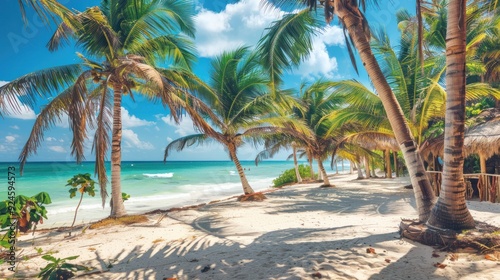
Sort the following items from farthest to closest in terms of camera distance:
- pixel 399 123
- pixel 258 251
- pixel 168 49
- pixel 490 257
→ pixel 168 49, pixel 399 123, pixel 258 251, pixel 490 257

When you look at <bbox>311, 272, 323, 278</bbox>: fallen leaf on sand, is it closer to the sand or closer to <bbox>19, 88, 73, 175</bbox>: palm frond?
the sand

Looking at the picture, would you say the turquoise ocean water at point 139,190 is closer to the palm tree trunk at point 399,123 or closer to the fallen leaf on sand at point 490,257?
the palm tree trunk at point 399,123

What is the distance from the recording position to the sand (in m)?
2.87

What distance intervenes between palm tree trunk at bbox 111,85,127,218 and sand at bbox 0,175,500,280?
0.93m

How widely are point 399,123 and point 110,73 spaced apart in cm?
648

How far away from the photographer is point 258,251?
12.3 feet

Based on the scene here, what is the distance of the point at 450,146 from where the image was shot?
365 cm

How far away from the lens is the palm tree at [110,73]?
20.5ft

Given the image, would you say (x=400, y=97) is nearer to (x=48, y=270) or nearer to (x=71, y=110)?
(x=71, y=110)

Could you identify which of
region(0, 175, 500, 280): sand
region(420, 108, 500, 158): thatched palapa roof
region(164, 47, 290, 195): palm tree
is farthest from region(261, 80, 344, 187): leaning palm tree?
region(0, 175, 500, 280): sand

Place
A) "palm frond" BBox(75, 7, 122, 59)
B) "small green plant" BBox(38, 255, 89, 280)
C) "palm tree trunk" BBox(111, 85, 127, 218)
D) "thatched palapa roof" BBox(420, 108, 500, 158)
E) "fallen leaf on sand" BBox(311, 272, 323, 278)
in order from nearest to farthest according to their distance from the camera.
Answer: "fallen leaf on sand" BBox(311, 272, 323, 278) < "small green plant" BBox(38, 255, 89, 280) < "palm frond" BBox(75, 7, 122, 59) < "palm tree trunk" BBox(111, 85, 127, 218) < "thatched palapa roof" BBox(420, 108, 500, 158)

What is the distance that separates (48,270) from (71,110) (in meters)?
3.83

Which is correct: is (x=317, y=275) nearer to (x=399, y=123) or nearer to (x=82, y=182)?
(x=399, y=123)

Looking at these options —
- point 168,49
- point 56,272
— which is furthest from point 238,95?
point 56,272
